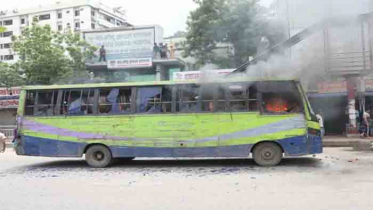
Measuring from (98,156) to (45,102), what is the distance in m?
1.96

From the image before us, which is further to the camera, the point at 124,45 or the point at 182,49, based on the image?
the point at 124,45

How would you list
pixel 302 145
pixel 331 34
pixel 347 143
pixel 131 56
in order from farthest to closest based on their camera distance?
pixel 131 56
pixel 347 143
pixel 302 145
pixel 331 34

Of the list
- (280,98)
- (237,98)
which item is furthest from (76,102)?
(280,98)

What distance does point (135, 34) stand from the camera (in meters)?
25.2

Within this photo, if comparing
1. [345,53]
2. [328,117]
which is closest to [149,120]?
[345,53]

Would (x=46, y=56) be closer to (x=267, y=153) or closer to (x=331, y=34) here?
(x=267, y=153)

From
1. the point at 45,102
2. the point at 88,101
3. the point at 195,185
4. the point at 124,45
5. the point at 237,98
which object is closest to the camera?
the point at 195,185

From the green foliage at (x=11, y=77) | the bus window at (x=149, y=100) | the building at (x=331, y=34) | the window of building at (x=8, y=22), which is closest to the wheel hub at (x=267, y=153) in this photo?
the building at (x=331, y=34)

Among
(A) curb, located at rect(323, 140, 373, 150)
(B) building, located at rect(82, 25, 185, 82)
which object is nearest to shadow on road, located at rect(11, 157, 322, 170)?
(A) curb, located at rect(323, 140, 373, 150)

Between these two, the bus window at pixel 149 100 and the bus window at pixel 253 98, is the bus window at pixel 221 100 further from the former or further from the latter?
the bus window at pixel 149 100

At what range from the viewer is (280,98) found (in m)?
8.77

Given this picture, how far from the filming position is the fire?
28.6 ft

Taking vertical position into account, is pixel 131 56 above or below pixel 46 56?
above

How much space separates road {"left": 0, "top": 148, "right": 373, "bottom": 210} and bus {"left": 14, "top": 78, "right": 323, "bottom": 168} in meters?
0.46
